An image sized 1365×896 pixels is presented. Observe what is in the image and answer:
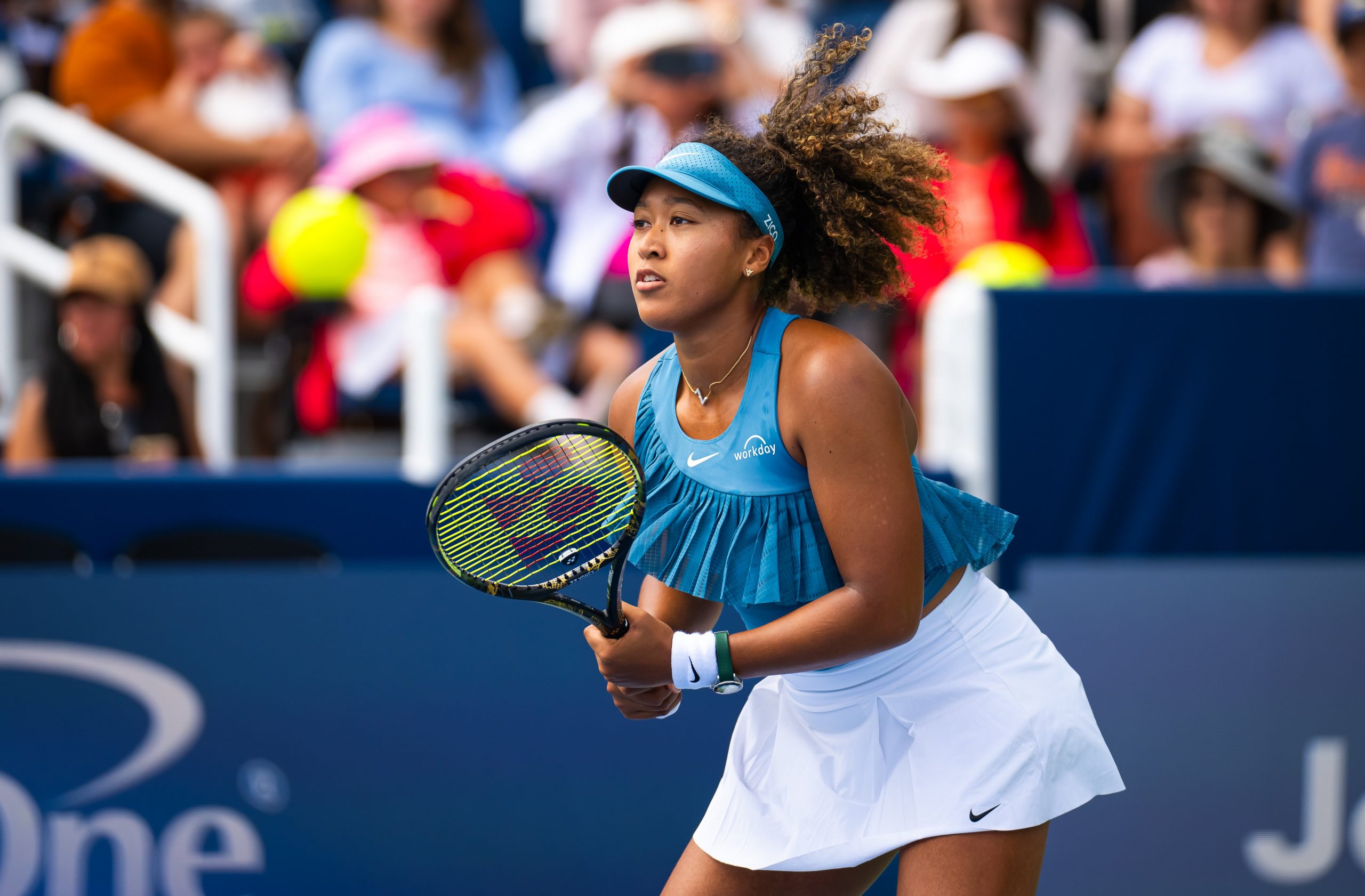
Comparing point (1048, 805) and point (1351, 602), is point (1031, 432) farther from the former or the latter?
point (1048, 805)

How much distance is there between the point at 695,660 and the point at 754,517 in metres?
0.23

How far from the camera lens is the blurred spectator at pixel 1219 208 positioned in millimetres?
5543

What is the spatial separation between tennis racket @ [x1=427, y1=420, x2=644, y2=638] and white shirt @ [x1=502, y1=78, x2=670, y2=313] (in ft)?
11.0

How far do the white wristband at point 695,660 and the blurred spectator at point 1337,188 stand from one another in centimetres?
414

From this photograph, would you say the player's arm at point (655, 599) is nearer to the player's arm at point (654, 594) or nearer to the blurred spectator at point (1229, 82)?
the player's arm at point (654, 594)

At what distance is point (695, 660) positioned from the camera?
2.09 m

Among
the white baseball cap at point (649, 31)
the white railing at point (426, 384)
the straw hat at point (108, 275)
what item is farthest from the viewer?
the white baseball cap at point (649, 31)

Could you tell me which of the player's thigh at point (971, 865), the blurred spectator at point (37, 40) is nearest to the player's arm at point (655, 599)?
the player's thigh at point (971, 865)

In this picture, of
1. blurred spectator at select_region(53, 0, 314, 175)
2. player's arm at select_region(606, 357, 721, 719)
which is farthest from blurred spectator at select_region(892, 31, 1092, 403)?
player's arm at select_region(606, 357, 721, 719)

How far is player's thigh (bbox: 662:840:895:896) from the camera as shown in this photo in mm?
2418

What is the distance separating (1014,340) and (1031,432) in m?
0.28

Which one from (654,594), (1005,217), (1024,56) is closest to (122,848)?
(654,594)

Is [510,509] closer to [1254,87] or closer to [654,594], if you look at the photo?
[654,594]

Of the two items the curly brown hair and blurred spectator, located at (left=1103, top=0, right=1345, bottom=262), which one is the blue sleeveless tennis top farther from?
blurred spectator, located at (left=1103, top=0, right=1345, bottom=262)
